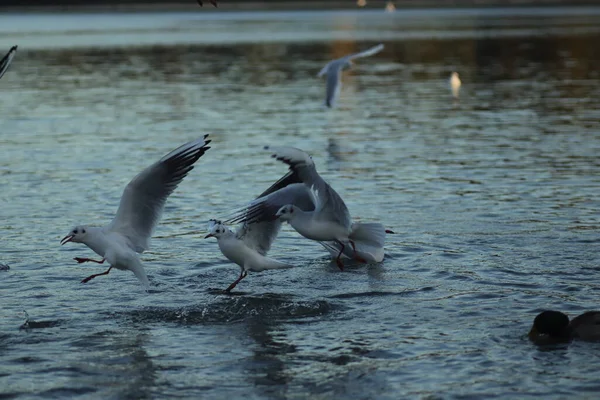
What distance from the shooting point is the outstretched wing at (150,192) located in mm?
10734

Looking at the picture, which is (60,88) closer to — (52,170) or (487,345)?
(52,170)

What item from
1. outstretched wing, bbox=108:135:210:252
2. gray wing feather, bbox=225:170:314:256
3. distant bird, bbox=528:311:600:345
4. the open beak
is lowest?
the open beak

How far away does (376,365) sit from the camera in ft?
29.7

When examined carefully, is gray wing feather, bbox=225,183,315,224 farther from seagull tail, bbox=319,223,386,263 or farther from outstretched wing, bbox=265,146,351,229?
seagull tail, bbox=319,223,386,263

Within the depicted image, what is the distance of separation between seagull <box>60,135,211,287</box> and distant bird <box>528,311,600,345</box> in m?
3.52

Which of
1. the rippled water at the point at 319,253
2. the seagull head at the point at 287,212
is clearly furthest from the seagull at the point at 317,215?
the rippled water at the point at 319,253

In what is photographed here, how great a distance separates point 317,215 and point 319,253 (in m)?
1.66

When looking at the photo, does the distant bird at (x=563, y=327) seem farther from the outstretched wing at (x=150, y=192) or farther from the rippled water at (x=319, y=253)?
the outstretched wing at (x=150, y=192)

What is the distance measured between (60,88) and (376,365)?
28757mm

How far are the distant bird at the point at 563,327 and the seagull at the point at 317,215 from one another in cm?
285

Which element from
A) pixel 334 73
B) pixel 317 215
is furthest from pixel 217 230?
pixel 334 73

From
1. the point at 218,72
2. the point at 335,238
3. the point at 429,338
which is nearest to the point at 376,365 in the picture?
the point at 429,338

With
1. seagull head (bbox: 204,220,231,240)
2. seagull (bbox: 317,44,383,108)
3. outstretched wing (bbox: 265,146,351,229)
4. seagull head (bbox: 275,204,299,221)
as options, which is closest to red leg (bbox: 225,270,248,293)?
seagull head (bbox: 204,220,231,240)

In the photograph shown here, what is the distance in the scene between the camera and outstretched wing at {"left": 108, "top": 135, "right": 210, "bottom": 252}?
10.7 metres
